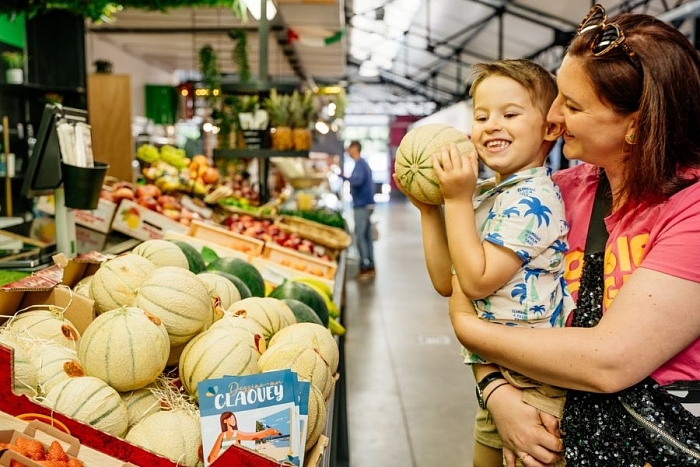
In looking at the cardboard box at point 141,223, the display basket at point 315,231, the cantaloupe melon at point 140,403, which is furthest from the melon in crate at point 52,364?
the display basket at point 315,231

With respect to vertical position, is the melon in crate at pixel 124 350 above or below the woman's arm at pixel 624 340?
below

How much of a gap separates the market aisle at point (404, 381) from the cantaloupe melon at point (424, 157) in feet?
8.22

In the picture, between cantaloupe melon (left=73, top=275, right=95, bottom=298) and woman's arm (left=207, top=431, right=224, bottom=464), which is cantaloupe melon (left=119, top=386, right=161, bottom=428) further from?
cantaloupe melon (left=73, top=275, right=95, bottom=298)

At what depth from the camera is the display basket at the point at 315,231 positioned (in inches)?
195

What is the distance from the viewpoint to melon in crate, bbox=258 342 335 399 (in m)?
1.66

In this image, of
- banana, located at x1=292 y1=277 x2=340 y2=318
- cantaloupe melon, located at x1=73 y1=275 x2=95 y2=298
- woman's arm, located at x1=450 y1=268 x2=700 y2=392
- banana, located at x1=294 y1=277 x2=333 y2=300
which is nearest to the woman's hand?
woman's arm, located at x1=450 y1=268 x2=700 y2=392

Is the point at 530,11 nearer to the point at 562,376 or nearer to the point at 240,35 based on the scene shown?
the point at 240,35

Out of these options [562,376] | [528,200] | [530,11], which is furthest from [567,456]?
[530,11]

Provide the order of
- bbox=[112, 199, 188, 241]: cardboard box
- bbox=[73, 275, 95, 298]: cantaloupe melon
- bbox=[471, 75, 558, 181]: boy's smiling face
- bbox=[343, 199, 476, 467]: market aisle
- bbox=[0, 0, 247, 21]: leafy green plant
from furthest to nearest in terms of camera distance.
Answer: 1. bbox=[0, 0, 247, 21]: leafy green plant
2. bbox=[112, 199, 188, 241]: cardboard box
3. bbox=[343, 199, 476, 467]: market aisle
4. bbox=[73, 275, 95, 298]: cantaloupe melon
5. bbox=[471, 75, 558, 181]: boy's smiling face

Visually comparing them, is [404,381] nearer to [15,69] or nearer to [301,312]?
[301,312]

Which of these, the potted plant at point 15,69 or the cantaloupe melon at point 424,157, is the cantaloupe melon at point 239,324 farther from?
the potted plant at point 15,69

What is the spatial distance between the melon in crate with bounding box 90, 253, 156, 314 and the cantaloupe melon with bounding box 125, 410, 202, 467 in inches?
18.3

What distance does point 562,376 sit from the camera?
4.29 ft

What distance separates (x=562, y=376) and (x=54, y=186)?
2036mm
